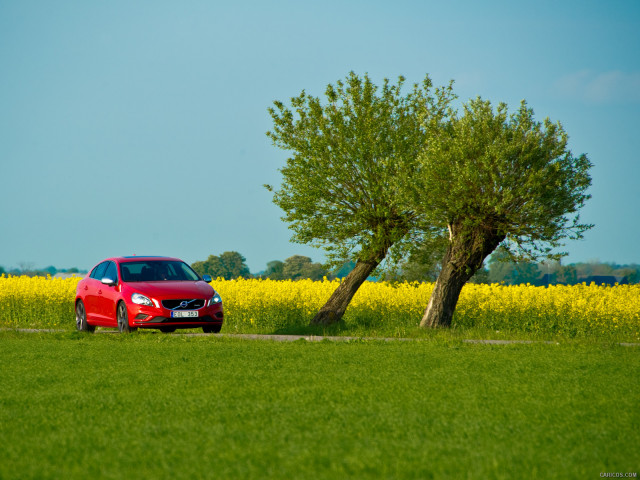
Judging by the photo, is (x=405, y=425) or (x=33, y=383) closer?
(x=405, y=425)

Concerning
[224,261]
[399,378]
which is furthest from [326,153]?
[224,261]

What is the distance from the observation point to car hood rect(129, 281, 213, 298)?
17047 mm

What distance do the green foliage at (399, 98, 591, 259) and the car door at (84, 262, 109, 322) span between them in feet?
26.4

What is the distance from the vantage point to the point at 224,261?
84.6 meters

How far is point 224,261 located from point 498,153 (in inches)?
2673

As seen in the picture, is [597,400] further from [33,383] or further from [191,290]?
[191,290]

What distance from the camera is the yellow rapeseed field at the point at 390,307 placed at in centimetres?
2039

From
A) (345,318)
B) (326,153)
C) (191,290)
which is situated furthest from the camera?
(345,318)

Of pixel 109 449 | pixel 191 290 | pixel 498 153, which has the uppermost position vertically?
pixel 498 153

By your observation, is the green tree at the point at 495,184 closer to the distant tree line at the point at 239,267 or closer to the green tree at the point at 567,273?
the distant tree line at the point at 239,267

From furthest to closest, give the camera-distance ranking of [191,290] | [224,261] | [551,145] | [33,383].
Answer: [224,261]
[551,145]
[191,290]
[33,383]

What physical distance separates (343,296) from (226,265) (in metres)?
62.3

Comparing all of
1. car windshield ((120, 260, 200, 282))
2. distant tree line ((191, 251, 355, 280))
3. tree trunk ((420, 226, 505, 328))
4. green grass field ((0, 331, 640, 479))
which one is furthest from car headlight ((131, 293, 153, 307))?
distant tree line ((191, 251, 355, 280))

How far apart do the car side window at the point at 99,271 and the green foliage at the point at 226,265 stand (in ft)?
197
